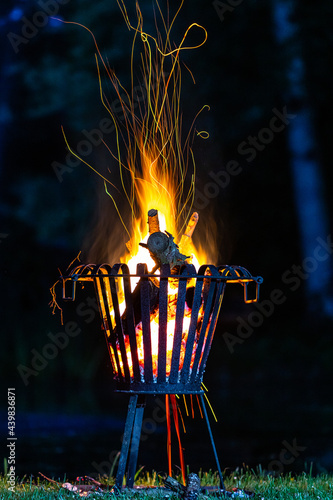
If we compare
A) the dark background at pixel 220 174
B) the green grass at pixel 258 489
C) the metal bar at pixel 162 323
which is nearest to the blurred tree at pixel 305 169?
the dark background at pixel 220 174

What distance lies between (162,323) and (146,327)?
76 millimetres

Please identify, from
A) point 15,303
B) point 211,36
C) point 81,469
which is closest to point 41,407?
point 15,303

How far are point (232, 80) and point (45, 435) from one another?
567 centimetres

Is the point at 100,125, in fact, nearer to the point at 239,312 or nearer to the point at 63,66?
the point at 63,66
